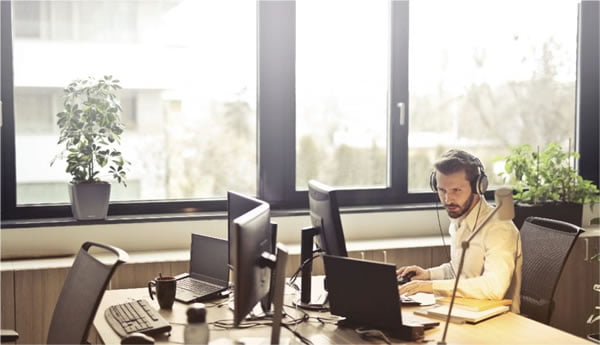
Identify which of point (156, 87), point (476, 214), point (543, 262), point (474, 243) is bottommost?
point (543, 262)

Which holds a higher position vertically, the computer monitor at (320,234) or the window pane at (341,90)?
the window pane at (341,90)

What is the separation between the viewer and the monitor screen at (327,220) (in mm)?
2498

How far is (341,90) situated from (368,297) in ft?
6.84

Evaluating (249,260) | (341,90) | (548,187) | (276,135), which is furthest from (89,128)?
(548,187)

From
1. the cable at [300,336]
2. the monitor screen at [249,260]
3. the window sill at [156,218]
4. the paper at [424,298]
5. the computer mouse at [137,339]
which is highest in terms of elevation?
the monitor screen at [249,260]

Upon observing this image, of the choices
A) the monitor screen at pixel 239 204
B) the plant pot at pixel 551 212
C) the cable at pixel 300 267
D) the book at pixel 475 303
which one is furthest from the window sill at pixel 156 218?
the book at pixel 475 303

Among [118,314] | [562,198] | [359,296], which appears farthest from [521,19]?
Answer: [118,314]

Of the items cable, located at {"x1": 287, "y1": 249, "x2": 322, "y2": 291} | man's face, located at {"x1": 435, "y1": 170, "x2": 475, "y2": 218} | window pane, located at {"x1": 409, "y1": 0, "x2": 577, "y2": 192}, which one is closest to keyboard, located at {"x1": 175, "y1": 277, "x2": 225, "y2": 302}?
cable, located at {"x1": 287, "y1": 249, "x2": 322, "y2": 291}

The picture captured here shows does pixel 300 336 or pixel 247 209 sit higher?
pixel 247 209

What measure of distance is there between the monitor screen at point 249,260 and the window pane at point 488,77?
87.2 inches

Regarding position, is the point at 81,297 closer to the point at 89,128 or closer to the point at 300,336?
the point at 300,336

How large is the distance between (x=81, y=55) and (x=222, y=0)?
2.63 ft

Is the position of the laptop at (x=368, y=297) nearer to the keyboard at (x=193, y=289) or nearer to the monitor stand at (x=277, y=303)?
the monitor stand at (x=277, y=303)

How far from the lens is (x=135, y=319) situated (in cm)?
242
